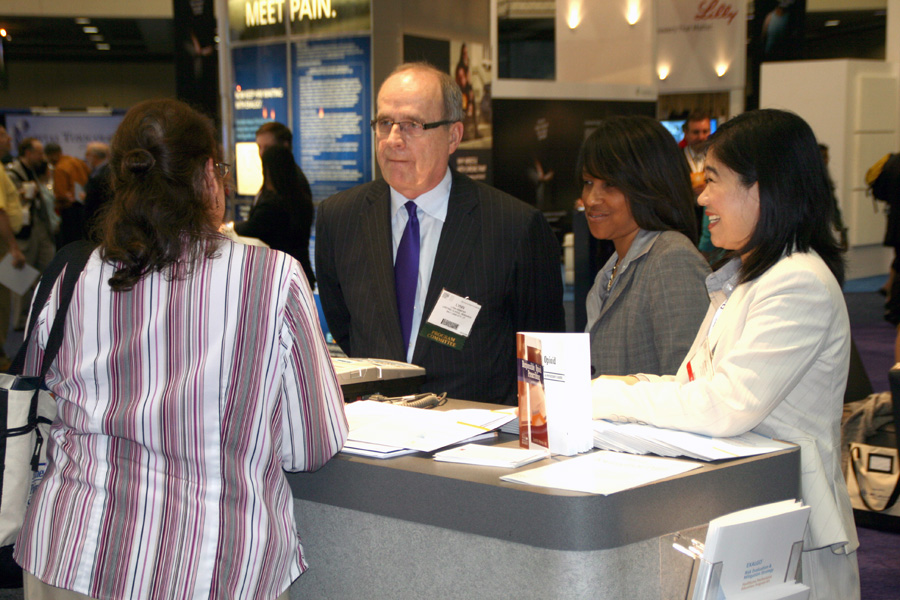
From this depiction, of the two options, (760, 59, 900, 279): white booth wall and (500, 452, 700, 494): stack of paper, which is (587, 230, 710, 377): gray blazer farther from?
(760, 59, 900, 279): white booth wall

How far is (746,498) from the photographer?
1.52 metres

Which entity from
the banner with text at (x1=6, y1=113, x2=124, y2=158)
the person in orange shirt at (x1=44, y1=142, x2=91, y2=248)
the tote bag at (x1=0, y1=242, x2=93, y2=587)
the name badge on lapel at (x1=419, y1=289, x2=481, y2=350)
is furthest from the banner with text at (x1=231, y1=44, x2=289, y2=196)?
the banner with text at (x1=6, y1=113, x2=124, y2=158)

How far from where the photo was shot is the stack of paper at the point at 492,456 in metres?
1.50

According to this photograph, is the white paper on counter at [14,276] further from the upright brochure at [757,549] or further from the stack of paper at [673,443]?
the upright brochure at [757,549]

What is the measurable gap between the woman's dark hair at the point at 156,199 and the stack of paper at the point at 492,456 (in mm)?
540

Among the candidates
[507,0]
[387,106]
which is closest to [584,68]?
[507,0]

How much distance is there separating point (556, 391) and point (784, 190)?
1.94 ft

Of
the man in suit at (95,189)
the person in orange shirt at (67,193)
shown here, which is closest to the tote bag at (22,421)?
the man in suit at (95,189)

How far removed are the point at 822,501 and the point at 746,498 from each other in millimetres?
184

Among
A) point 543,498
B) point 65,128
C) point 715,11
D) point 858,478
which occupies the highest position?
point 715,11

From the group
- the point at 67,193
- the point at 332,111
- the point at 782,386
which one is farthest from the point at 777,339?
the point at 67,193

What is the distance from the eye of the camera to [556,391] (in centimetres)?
153

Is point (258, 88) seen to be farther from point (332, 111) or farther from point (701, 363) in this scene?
point (701, 363)

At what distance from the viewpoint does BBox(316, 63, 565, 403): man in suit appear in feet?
7.99
